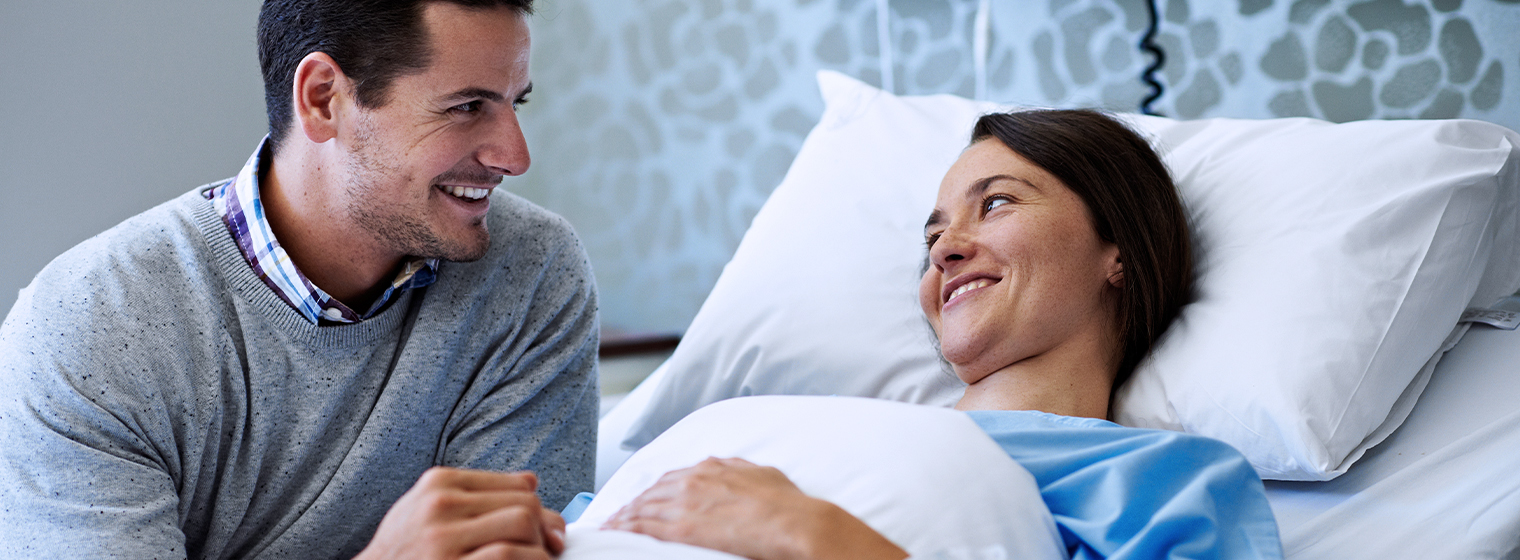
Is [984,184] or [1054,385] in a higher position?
[984,184]

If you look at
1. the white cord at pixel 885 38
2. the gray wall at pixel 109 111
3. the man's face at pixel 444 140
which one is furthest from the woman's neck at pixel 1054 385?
the gray wall at pixel 109 111

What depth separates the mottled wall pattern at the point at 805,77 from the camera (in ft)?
4.72

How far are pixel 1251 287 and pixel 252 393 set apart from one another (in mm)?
1212

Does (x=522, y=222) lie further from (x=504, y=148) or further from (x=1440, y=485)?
(x=1440, y=485)

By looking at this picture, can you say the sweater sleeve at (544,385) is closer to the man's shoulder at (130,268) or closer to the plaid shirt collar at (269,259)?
the plaid shirt collar at (269,259)

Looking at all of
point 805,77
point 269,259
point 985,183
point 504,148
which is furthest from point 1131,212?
point 805,77

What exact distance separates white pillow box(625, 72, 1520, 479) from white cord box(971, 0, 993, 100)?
35 cm

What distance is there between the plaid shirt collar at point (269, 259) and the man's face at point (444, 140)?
80mm

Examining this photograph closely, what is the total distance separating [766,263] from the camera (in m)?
1.59

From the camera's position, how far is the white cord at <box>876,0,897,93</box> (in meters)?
2.13

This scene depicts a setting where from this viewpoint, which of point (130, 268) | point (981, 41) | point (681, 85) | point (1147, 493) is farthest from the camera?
point (681, 85)

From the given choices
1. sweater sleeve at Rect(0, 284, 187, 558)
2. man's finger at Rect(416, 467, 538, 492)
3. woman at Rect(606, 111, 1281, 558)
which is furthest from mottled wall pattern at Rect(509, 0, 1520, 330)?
sweater sleeve at Rect(0, 284, 187, 558)

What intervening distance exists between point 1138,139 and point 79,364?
1.31 m

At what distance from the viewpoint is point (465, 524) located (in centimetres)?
84
